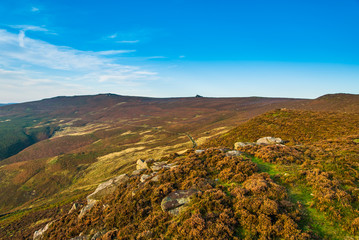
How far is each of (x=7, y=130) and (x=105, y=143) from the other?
114m

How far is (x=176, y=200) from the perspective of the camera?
11.1m

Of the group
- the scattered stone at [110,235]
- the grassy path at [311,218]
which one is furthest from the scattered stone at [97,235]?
the grassy path at [311,218]

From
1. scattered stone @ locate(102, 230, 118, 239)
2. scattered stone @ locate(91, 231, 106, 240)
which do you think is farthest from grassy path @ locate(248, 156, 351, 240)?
scattered stone @ locate(91, 231, 106, 240)

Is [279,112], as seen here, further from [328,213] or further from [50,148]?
[50,148]

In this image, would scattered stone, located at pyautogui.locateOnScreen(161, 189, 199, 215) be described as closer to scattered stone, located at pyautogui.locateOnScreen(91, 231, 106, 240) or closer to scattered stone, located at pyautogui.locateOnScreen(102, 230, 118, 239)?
scattered stone, located at pyautogui.locateOnScreen(102, 230, 118, 239)

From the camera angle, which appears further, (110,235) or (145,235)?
(110,235)

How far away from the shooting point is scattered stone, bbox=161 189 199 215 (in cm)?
1062

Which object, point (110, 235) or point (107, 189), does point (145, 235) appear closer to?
point (110, 235)

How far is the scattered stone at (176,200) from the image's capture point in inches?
418

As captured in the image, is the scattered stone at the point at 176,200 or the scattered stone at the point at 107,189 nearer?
the scattered stone at the point at 176,200

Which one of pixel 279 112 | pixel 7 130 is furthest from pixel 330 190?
pixel 7 130

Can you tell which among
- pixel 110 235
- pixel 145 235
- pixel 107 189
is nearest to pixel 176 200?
pixel 145 235

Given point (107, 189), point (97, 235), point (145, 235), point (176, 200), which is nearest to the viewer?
point (145, 235)

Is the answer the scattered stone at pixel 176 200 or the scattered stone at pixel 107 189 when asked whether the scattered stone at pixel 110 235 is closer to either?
the scattered stone at pixel 176 200
